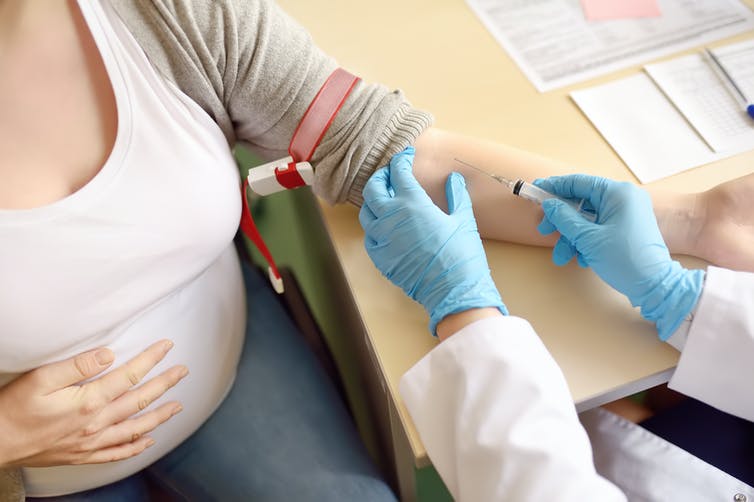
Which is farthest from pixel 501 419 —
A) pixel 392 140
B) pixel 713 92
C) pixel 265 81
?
pixel 713 92

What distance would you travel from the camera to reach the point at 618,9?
118 cm

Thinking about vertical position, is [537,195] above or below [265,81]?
below

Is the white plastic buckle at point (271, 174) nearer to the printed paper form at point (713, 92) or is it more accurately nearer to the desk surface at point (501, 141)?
the desk surface at point (501, 141)

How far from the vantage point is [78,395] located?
83cm

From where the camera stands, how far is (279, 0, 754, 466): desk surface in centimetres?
77

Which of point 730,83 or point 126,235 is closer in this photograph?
point 126,235

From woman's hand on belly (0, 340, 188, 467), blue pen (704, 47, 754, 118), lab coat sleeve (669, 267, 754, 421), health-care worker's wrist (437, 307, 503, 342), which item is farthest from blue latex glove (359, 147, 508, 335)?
blue pen (704, 47, 754, 118)

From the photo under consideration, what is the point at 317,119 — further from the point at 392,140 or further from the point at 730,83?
the point at 730,83

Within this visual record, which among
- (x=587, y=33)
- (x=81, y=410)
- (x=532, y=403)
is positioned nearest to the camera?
(x=532, y=403)

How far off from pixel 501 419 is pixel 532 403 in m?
0.04

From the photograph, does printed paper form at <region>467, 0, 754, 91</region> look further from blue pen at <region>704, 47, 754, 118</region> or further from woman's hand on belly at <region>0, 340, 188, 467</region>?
woman's hand on belly at <region>0, 340, 188, 467</region>

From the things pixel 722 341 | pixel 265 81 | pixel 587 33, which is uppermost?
pixel 265 81

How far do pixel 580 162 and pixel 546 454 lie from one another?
0.46m

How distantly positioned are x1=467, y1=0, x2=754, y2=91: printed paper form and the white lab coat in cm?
47
